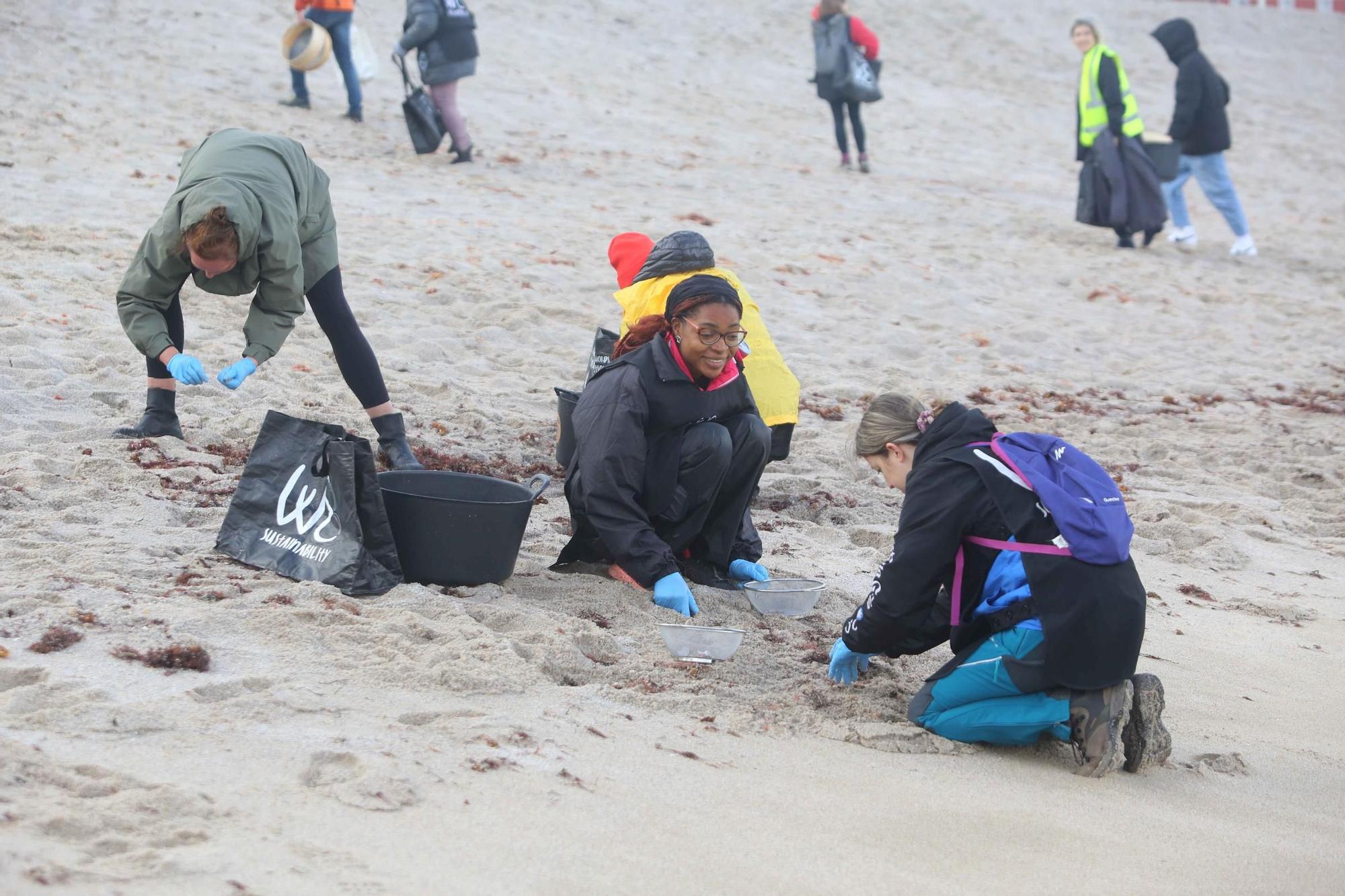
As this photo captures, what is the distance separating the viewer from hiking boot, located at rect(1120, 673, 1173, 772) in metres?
3.17

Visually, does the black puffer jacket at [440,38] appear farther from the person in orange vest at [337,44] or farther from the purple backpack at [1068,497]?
the purple backpack at [1068,497]

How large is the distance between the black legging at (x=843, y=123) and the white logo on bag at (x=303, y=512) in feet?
29.7

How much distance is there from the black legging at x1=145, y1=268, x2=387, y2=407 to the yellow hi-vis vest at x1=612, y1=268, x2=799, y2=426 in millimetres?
950

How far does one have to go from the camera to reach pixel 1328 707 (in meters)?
3.83

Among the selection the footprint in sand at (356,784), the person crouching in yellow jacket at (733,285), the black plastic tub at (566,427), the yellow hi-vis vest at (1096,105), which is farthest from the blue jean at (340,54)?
the footprint in sand at (356,784)

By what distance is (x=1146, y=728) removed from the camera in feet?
10.4

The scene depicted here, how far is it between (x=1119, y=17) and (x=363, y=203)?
17986 mm

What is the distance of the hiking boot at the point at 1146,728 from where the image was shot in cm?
317

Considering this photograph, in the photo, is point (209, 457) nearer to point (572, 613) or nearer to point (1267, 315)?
point (572, 613)

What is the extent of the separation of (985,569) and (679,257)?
5.95 feet

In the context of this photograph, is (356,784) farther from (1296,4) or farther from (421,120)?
(1296,4)

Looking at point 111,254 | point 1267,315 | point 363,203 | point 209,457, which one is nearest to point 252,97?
point 363,203

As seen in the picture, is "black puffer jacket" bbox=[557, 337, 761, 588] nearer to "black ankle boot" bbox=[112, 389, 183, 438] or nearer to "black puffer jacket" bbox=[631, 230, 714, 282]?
"black puffer jacket" bbox=[631, 230, 714, 282]

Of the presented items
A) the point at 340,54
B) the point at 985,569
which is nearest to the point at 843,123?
the point at 340,54
